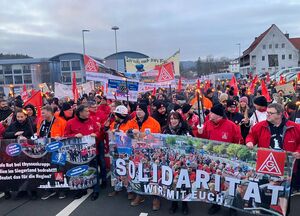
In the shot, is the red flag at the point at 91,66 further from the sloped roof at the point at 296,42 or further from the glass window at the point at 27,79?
the sloped roof at the point at 296,42

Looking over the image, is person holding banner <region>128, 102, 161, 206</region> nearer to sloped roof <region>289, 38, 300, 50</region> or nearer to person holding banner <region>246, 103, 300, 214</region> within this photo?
person holding banner <region>246, 103, 300, 214</region>

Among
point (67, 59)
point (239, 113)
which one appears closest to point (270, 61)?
point (67, 59)

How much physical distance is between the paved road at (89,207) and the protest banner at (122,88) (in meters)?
2.45

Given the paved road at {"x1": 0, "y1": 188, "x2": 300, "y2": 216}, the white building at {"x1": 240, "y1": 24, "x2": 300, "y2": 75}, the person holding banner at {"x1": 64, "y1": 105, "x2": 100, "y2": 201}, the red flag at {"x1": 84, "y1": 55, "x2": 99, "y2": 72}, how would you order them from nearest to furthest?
the paved road at {"x1": 0, "y1": 188, "x2": 300, "y2": 216} < the person holding banner at {"x1": 64, "y1": 105, "x2": 100, "y2": 201} < the red flag at {"x1": 84, "y1": 55, "x2": 99, "y2": 72} < the white building at {"x1": 240, "y1": 24, "x2": 300, "y2": 75}

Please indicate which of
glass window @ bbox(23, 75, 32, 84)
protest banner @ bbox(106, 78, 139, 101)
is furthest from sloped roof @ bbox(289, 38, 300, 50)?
protest banner @ bbox(106, 78, 139, 101)

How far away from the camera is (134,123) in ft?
18.5

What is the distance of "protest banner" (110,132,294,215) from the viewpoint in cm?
420

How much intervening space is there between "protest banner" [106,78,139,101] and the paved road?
8.03 feet

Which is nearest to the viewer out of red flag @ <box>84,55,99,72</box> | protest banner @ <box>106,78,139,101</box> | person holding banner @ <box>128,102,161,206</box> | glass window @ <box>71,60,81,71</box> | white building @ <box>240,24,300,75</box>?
person holding banner @ <box>128,102,161,206</box>

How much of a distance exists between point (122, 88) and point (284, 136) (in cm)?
401

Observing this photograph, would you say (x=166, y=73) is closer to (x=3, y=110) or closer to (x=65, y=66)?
(x=3, y=110)

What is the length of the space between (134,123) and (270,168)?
2.43 meters

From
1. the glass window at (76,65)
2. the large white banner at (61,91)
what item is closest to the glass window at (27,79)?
the glass window at (76,65)

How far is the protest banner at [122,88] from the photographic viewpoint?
24.5 feet
